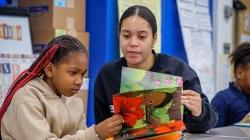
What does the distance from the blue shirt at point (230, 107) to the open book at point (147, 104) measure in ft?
3.19

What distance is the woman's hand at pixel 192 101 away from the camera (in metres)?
1.43

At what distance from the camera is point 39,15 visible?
2713mm

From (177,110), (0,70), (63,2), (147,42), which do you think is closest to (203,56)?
(63,2)

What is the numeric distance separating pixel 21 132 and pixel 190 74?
0.73 metres

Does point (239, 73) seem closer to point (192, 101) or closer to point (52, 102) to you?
point (192, 101)

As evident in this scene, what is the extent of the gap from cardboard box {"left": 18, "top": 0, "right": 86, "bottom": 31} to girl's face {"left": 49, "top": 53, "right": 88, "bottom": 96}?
4.10ft

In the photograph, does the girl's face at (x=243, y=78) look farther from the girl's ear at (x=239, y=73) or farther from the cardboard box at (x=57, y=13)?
the cardboard box at (x=57, y=13)

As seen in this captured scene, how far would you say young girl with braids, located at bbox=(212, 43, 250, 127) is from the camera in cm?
219

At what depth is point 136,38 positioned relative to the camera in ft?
5.18

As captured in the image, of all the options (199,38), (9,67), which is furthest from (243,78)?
(199,38)

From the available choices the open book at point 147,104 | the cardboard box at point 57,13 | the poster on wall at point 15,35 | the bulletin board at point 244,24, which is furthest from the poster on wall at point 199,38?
the open book at point 147,104

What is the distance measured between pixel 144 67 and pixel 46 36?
3.61 ft

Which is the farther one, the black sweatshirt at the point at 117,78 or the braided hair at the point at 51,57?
the black sweatshirt at the point at 117,78

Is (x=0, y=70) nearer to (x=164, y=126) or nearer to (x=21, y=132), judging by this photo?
(x=21, y=132)
